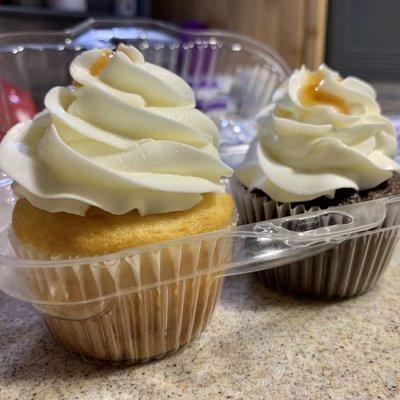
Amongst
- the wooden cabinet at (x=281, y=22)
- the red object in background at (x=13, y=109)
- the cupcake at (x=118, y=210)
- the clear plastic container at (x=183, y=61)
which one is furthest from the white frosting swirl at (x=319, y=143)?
the wooden cabinet at (x=281, y=22)

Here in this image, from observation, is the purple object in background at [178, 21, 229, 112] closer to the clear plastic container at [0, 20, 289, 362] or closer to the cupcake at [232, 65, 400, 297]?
the cupcake at [232, 65, 400, 297]

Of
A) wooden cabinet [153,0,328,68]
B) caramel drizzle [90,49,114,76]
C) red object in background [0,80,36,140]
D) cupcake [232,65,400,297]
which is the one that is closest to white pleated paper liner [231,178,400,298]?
cupcake [232,65,400,297]

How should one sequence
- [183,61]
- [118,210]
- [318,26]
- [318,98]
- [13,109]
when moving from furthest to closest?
[318,26] → [183,61] → [13,109] → [318,98] → [118,210]

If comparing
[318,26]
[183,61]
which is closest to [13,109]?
[183,61]

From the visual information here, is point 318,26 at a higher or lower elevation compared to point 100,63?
lower

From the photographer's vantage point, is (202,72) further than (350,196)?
Yes

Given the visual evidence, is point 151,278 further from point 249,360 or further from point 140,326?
point 249,360

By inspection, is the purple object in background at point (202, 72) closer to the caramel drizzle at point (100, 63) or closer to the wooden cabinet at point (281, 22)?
the wooden cabinet at point (281, 22)
